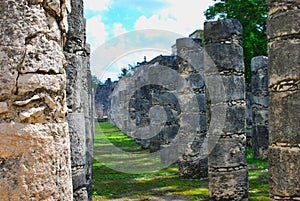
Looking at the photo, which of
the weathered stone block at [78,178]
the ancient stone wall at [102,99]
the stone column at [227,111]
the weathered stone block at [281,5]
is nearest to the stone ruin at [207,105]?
the stone column at [227,111]

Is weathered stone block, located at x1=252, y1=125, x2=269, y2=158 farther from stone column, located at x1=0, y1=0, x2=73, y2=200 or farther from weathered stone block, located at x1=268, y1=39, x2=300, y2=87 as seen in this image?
stone column, located at x1=0, y1=0, x2=73, y2=200

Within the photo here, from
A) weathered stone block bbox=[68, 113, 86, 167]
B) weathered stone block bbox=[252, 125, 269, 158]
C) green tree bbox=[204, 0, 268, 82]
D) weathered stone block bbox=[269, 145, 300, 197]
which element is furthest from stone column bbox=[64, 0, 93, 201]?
green tree bbox=[204, 0, 268, 82]

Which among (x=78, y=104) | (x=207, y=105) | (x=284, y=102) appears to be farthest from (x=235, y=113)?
(x=78, y=104)

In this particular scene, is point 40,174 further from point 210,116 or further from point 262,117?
point 262,117

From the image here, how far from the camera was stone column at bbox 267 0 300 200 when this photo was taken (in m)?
4.81

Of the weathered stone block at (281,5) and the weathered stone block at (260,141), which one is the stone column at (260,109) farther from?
the weathered stone block at (281,5)

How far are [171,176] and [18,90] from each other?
349 inches

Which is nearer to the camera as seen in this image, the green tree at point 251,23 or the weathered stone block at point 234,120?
the weathered stone block at point 234,120

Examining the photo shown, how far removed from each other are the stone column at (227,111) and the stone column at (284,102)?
7.49 ft

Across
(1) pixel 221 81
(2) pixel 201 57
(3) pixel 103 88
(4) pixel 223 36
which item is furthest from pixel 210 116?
(3) pixel 103 88

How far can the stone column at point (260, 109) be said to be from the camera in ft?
41.1

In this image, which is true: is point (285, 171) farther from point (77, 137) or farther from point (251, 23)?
point (251, 23)

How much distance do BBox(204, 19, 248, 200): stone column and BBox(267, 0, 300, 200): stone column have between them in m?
2.28

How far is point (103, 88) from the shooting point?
156 ft
